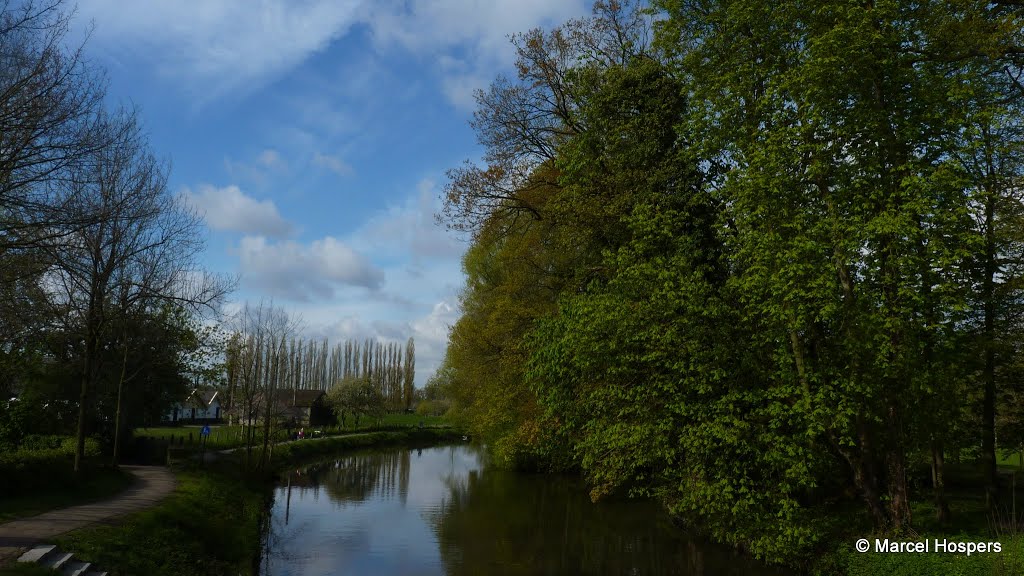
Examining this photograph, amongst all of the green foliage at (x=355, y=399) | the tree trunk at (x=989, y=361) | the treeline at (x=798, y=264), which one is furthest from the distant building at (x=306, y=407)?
the tree trunk at (x=989, y=361)

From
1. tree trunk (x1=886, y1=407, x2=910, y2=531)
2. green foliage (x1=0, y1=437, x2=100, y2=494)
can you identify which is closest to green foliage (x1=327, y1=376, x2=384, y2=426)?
green foliage (x1=0, y1=437, x2=100, y2=494)

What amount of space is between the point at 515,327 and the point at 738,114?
12871mm

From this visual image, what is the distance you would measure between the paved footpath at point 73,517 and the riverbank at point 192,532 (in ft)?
1.63

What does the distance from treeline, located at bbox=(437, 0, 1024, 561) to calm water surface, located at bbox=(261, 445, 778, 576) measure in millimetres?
1948

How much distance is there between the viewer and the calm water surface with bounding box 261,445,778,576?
18.3m

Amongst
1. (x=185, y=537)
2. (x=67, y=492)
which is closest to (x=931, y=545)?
(x=185, y=537)

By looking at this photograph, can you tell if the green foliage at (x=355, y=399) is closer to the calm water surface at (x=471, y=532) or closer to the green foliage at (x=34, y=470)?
the calm water surface at (x=471, y=532)

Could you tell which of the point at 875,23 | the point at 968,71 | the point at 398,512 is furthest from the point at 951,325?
the point at 398,512

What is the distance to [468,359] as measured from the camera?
32.2 m

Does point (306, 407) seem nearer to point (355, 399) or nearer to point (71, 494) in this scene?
point (355, 399)

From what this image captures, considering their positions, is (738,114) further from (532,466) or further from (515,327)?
(532,466)

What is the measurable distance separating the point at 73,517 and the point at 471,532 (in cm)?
1221

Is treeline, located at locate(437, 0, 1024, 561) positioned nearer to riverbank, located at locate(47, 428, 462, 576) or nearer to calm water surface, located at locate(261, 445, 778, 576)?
calm water surface, located at locate(261, 445, 778, 576)

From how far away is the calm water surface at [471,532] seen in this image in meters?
18.3
